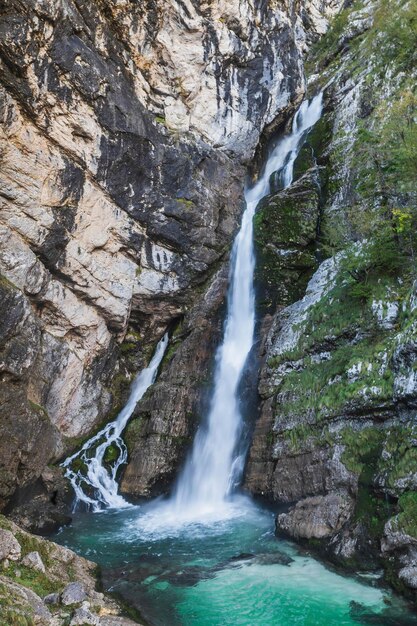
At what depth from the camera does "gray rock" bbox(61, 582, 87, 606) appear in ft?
22.7

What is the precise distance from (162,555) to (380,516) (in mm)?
4842

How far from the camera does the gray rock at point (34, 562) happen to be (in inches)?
300

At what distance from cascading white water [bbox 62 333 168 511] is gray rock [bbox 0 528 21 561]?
7.21 m

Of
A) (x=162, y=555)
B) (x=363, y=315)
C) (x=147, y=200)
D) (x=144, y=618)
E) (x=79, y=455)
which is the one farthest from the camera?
(x=147, y=200)

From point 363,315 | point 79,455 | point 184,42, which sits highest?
point 184,42

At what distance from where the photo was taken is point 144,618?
Answer: 753 cm

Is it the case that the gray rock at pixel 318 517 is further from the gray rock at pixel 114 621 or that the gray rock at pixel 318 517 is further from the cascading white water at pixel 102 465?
the cascading white water at pixel 102 465

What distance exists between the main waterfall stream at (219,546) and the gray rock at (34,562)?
1.63 metres

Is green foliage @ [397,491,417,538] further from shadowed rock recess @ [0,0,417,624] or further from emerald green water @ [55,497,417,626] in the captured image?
emerald green water @ [55,497,417,626]

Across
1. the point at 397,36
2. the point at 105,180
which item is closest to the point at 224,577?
the point at 105,180

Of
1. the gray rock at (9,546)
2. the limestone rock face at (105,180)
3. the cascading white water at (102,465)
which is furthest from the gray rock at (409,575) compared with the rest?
the cascading white water at (102,465)

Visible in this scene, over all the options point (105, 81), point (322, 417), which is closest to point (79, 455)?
point (322, 417)

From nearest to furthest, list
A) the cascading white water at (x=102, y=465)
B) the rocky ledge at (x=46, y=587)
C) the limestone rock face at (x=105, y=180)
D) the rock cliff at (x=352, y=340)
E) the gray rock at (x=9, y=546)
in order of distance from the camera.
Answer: the rocky ledge at (x=46, y=587)
the gray rock at (x=9, y=546)
the rock cliff at (x=352, y=340)
the limestone rock face at (x=105, y=180)
the cascading white water at (x=102, y=465)

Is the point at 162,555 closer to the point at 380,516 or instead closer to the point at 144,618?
the point at 144,618
